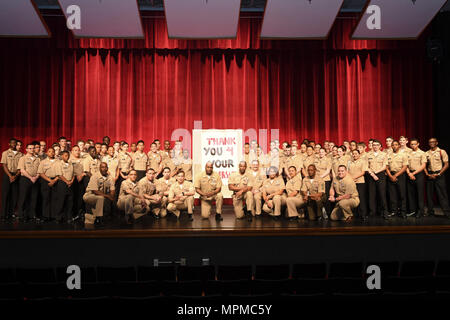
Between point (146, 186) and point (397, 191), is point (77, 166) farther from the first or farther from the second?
point (397, 191)

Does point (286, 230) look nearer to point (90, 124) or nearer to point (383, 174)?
point (383, 174)

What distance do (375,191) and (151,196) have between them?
4688 millimetres

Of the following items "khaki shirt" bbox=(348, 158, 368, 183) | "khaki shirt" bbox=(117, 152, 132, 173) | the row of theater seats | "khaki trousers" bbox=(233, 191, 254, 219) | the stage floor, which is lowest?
the row of theater seats

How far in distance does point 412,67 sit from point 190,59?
21.8 feet

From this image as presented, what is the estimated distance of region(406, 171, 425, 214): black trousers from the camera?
7.54 m

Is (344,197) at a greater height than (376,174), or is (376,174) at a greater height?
(376,174)

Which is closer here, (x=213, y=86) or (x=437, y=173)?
(x=437, y=173)

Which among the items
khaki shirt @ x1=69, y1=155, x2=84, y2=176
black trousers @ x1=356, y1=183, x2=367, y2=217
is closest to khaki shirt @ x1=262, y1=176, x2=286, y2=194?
black trousers @ x1=356, y1=183, x2=367, y2=217

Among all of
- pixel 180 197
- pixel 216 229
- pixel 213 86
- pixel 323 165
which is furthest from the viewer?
pixel 213 86

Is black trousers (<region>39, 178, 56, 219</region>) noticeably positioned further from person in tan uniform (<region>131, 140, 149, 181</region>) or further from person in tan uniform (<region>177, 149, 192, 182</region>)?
person in tan uniform (<region>177, 149, 192, 182</region>)

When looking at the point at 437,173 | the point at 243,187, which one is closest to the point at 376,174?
the point at 437,173

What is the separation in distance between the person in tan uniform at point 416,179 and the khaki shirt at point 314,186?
1868mm

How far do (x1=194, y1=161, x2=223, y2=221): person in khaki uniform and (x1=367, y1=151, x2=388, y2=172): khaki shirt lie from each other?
3188 mm

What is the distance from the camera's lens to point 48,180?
23.6 feet
